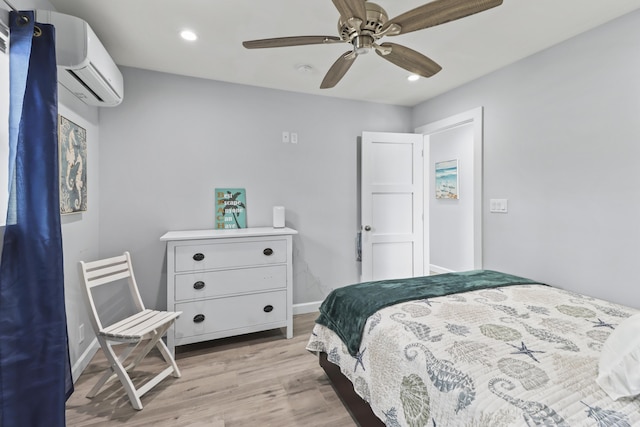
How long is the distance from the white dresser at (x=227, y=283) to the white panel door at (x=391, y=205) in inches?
43.3

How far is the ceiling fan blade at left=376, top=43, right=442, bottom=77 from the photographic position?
1.62 metres

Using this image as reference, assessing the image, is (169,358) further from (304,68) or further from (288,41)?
(304,68)

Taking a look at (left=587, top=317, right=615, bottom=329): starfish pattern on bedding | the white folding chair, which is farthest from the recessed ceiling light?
(left=587, top=317, right=615, bottom=329): starfish pattern on bedding

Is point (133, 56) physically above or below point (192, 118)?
above

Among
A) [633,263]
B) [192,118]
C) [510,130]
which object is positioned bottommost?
[633,263]

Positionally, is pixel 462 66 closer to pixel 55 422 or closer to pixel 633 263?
pixel 633 263

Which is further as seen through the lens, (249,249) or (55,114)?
(249,249)

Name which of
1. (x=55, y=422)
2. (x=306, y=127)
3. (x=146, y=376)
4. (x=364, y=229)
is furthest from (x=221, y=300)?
(x=306, y=127)

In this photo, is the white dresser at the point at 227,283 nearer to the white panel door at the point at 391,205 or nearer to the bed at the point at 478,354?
the bed at the point at 478,354

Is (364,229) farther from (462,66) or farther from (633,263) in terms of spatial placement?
(633,263)

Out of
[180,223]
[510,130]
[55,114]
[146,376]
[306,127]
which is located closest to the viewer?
[55,114]

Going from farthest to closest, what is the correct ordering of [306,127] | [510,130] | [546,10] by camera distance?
[306,127], [510,130], [546,10]

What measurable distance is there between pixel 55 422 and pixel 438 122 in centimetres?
374

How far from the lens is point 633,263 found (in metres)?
1.92
